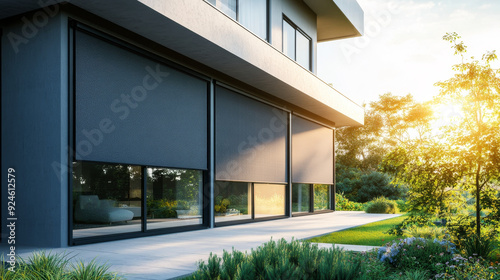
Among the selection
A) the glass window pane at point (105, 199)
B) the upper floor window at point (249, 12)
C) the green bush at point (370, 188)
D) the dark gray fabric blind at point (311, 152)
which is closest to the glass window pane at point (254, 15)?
the upper floor window at point (249, 12)

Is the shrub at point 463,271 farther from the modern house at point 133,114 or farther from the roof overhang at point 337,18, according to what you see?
the roof overhang at point 337,18

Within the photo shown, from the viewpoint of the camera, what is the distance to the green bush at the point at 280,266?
3.54 m

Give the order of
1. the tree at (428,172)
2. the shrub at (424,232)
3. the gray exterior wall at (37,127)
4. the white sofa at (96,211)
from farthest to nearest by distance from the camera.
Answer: the white sofa at (96,211)
the shrub at (424,232)
the gray exterior wall at (37,127)
the tree at (428,172)

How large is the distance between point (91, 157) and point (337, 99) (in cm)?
1027

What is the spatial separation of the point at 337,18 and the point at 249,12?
559cm

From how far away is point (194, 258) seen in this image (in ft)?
19.5

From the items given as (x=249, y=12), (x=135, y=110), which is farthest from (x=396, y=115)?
(x=135, y=110)

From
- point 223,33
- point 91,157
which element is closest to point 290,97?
point 223,33

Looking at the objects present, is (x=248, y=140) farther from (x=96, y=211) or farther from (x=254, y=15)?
(x=96, y=211)

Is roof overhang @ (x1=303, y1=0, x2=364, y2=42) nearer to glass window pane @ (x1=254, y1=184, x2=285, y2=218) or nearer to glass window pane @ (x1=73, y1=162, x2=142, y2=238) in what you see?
glass window pane @ (x1=254, y1=184, x2=285, y2=218)

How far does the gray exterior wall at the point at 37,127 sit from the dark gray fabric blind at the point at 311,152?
368 inches

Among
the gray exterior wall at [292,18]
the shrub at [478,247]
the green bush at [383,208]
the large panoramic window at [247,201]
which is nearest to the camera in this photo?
the shrub at [478,247]

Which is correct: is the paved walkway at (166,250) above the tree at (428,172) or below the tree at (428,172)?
below

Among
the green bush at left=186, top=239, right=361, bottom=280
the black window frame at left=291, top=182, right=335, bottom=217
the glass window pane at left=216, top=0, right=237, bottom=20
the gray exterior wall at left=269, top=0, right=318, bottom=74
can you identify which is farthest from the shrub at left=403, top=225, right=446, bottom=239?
the black window frame at left=291, top=182, right=335, bottom=217
